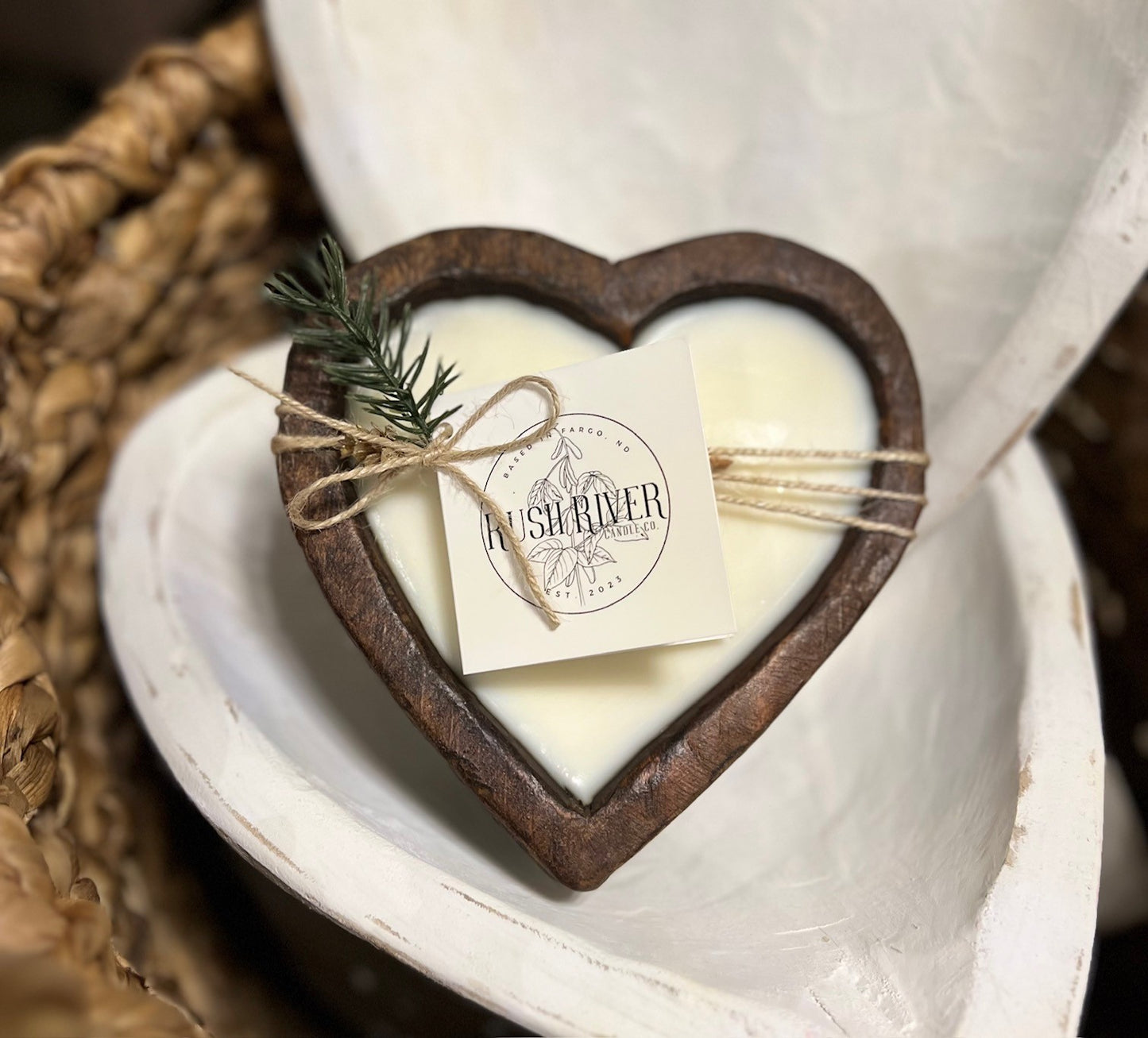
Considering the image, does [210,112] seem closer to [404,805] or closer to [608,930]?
[404,805]

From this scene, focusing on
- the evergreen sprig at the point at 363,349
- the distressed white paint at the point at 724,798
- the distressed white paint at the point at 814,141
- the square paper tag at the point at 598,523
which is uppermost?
the distressed white paint at the point at 814,141

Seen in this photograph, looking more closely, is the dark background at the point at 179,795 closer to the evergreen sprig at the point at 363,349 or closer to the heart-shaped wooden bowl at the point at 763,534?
the heart-shaped wooden bowl at the point at 763,534

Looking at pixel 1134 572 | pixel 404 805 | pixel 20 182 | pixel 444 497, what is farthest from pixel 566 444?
pixel 1134 572

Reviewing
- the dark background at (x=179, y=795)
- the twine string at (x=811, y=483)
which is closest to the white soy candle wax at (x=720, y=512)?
the twine string at (x=811, y=483)

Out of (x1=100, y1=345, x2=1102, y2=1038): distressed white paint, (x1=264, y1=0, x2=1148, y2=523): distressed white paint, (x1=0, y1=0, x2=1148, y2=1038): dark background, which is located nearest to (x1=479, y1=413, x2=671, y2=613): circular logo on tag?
(x1=100, y1=345, x2=1102, y2=1038): distressed white paint

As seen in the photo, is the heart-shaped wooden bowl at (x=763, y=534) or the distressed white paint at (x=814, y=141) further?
the distressed white paint at (x=814, y=141)
